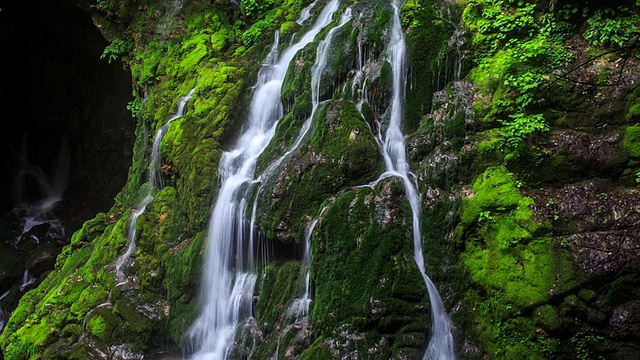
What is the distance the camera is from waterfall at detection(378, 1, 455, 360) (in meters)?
5.25

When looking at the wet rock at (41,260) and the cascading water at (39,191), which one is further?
the cascading water at (39,191)

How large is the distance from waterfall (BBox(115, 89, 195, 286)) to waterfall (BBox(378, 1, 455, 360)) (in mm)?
4788

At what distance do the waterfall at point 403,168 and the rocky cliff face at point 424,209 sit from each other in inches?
4.3

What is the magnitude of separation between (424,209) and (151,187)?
6.17 m

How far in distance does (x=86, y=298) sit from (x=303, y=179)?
4.78 metres

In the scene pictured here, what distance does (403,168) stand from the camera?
20.8ft

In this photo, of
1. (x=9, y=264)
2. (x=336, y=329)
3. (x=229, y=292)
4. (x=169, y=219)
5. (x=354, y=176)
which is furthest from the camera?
(x=9, y=264)

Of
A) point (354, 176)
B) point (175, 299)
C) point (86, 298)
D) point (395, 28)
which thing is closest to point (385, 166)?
point (354, 176)

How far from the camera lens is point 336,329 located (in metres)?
5.32

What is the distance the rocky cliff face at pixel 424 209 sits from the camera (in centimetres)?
494

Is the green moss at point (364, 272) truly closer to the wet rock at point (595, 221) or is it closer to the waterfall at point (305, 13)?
the wet rock at point (595, 221)

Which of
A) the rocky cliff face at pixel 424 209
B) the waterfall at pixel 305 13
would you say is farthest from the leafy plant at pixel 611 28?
the waterfall at pixel 305 13

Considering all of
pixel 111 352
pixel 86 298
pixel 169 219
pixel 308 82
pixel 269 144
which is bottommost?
pixel 111 352

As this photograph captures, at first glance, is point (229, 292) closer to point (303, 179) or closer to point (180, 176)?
point (303, 179)
